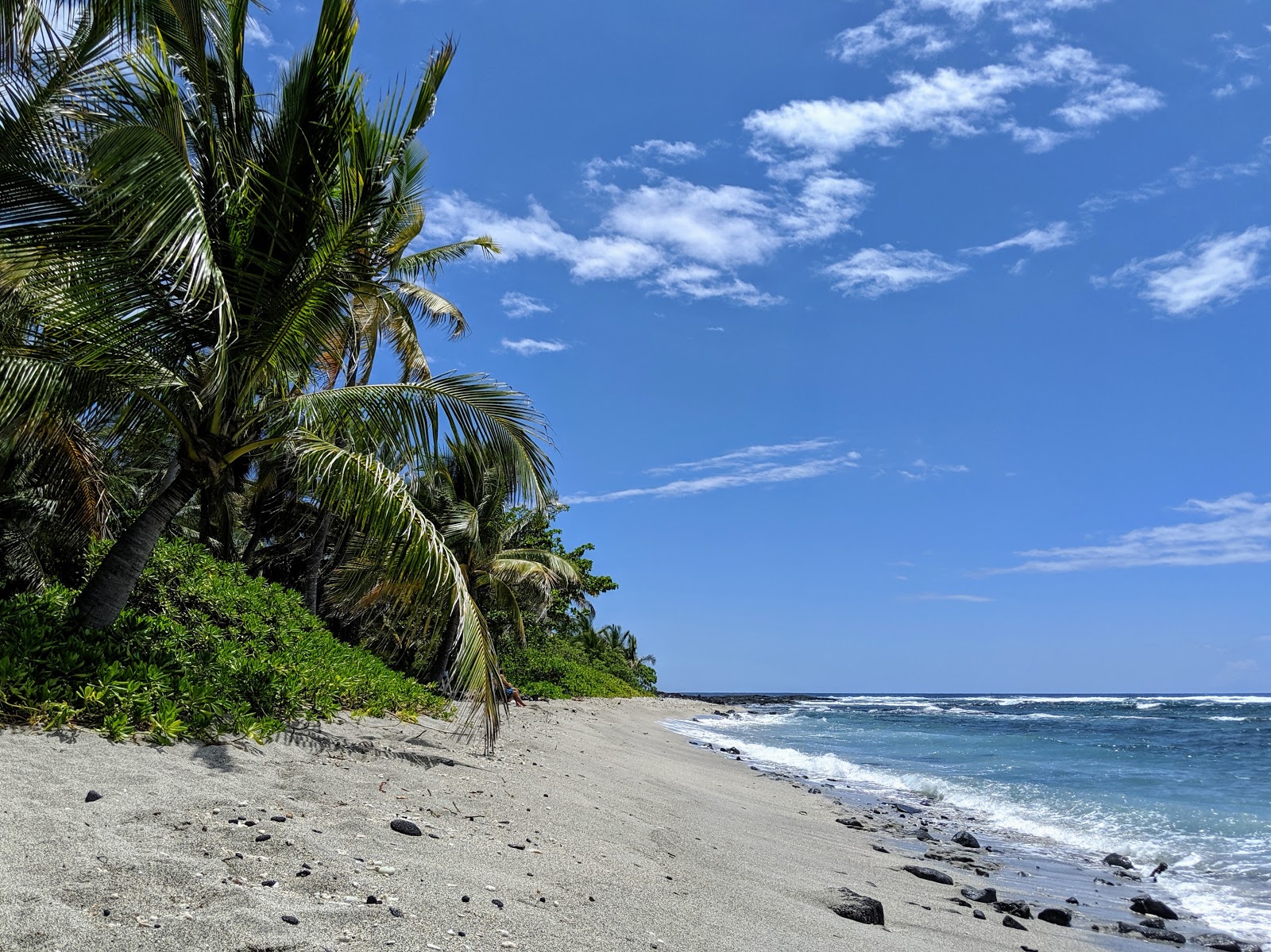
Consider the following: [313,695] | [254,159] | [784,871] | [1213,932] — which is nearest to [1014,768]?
[1213,932]

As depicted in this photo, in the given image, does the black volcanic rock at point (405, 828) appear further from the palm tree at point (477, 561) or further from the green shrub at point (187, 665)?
the palm tree at point (477, 561)

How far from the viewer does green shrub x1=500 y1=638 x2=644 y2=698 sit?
2791 cm

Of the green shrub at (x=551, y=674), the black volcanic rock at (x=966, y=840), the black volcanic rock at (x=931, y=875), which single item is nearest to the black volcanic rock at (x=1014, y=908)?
the black volcanic rock at (x=931, y=875)

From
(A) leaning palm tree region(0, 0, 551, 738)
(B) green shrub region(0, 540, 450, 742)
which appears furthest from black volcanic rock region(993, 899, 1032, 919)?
(B) green shrub region(0, 540, 450, 742)

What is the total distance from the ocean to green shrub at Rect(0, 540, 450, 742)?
341 inches

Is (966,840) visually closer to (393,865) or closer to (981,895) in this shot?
(981,895)

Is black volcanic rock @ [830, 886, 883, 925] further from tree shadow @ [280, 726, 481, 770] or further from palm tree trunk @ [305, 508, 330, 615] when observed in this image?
palm tree trunk @ [305, 508, 330, 615]

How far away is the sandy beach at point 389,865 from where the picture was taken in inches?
130

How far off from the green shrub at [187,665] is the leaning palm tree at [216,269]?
24.8 inches

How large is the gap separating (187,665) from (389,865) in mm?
3989

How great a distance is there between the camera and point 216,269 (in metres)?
6.15

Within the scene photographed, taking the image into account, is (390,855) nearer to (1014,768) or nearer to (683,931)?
(683,931)

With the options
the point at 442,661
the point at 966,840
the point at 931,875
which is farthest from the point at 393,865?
the point at 442,661

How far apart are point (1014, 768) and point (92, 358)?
20.0m
